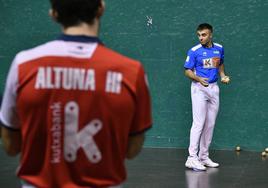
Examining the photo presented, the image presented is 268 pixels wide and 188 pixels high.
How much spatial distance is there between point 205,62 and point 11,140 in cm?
518

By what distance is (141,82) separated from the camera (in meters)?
1.87

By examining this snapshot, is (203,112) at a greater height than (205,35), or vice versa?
(205,35)

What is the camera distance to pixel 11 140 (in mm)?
1948

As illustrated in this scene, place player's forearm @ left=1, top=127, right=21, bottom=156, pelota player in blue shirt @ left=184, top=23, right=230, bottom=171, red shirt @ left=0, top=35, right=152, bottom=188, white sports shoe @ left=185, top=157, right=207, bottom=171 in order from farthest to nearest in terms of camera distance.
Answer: pelota player in blue shirt @ left=184, top=23, right=230, bottom=171
white sports shoe @ left=185, top=157, right=207, bottom=171
player's forearm @ left=1, top=127, right=21, bottom=156
red shirt @ left=0, top=35, right=152, bottom=188

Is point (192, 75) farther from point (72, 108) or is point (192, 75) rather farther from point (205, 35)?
point (72, 108)

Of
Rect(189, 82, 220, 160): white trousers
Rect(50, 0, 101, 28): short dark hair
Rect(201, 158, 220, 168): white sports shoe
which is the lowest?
Rect(201, 158, 220, 168): white sports shoe

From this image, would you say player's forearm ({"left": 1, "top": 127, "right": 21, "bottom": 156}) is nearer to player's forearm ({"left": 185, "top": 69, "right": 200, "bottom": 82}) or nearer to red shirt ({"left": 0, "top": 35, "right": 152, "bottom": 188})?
red shirt ({"left": 0, "top": 35, "right": 152, "bottom": 188})

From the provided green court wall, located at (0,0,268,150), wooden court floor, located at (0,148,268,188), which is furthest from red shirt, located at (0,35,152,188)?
green court wall, located at (0,0,268,150)

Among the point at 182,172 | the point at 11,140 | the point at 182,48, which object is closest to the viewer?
the point at 11,140

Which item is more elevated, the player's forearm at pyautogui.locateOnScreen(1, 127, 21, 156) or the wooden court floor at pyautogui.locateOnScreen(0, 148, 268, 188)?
the player's forearm at pyautogui.locateOnScreen(1, 127, 21, 156)

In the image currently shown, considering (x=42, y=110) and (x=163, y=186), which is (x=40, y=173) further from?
(x=163, y=186)

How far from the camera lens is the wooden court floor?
6012 mm

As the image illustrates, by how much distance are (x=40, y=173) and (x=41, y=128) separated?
0.15m

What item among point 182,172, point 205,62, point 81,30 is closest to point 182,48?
point 205,62
